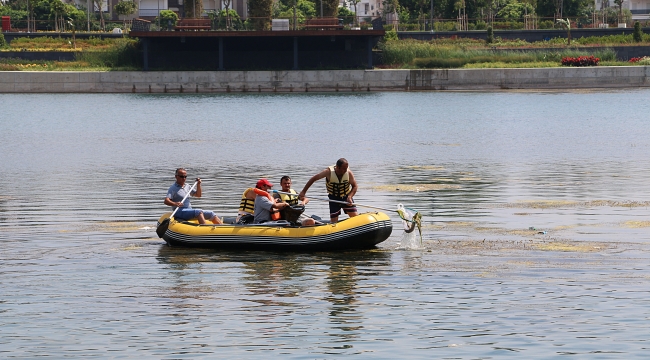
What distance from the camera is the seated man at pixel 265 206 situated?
19.2 meters

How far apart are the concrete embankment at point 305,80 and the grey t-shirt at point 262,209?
58.2m

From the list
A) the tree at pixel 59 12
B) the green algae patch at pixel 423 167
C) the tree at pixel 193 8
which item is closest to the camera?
the green algae patch at pixel 423 167

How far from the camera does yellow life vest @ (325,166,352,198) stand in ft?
64.7

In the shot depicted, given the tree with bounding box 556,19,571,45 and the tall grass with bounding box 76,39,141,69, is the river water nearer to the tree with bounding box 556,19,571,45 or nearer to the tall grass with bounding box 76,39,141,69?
the tall grass with bounding box 76,39,141,69

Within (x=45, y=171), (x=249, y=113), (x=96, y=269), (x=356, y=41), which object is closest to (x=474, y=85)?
(x=356, y=41)

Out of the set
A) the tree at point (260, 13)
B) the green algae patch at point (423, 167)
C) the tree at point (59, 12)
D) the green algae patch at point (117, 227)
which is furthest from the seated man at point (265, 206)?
the tree at point (59, 12)

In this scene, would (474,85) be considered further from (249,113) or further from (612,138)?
(612,138)

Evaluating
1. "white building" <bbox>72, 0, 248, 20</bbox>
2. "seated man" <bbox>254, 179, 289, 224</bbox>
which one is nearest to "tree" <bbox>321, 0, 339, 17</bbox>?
"white building" <bbox>72, 0, 248, 20</bbox>

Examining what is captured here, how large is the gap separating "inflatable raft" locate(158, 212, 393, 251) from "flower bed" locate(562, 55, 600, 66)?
6121 cm

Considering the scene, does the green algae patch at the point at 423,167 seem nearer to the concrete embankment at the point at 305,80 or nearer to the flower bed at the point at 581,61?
the concrete embankment at the point at 305,80

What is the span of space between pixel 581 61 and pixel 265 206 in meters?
62.0

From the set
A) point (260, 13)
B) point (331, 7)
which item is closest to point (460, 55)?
point (331, 7)

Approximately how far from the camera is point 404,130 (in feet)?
160

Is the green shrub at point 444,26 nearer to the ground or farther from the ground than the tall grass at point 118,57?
farther from the ground
